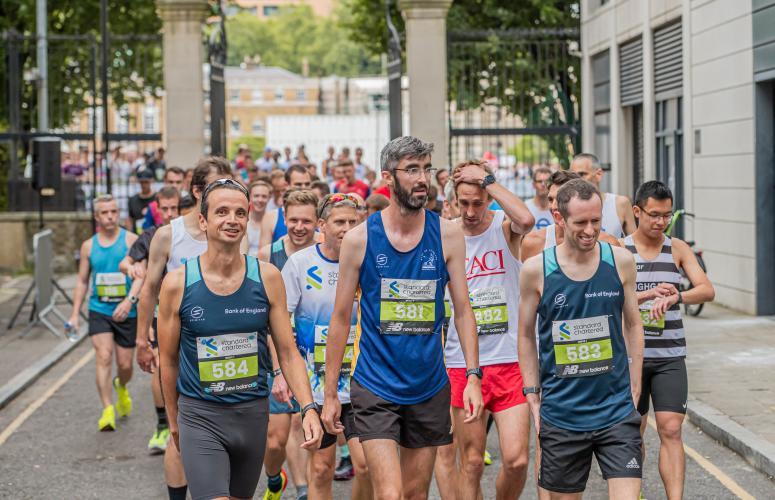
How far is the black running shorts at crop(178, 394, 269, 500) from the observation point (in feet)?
17.6

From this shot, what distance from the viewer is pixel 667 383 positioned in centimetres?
709

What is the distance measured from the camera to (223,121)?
2064 centimetres

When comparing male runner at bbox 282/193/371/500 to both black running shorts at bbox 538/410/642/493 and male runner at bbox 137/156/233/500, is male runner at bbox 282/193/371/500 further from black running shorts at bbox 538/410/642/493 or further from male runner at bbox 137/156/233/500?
black running shorts at bbox 538/410/642/493

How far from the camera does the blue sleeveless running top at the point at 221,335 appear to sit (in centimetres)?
545

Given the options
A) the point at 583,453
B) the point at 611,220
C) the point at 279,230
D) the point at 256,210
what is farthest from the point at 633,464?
the point at 256,210

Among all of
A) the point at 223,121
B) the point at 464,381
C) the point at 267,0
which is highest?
the point at 267,0

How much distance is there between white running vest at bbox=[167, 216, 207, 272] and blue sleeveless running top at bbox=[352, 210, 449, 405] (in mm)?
2064

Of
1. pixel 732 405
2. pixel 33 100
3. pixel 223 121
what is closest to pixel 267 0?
pixel 33 100

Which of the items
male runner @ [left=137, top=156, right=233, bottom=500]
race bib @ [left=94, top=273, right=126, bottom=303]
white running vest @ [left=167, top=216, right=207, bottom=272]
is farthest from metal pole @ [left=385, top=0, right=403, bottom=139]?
white running vest @ [left=167, top=216, right=207, bottom=272]

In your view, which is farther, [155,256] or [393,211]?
[155,256]

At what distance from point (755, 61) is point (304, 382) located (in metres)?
11.0

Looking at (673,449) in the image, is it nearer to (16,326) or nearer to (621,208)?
(621,208)

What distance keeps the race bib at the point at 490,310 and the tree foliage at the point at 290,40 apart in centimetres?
14023

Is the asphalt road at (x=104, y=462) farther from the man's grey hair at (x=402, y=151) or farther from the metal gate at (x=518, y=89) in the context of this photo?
the metal gate at (x=518, y=89)
